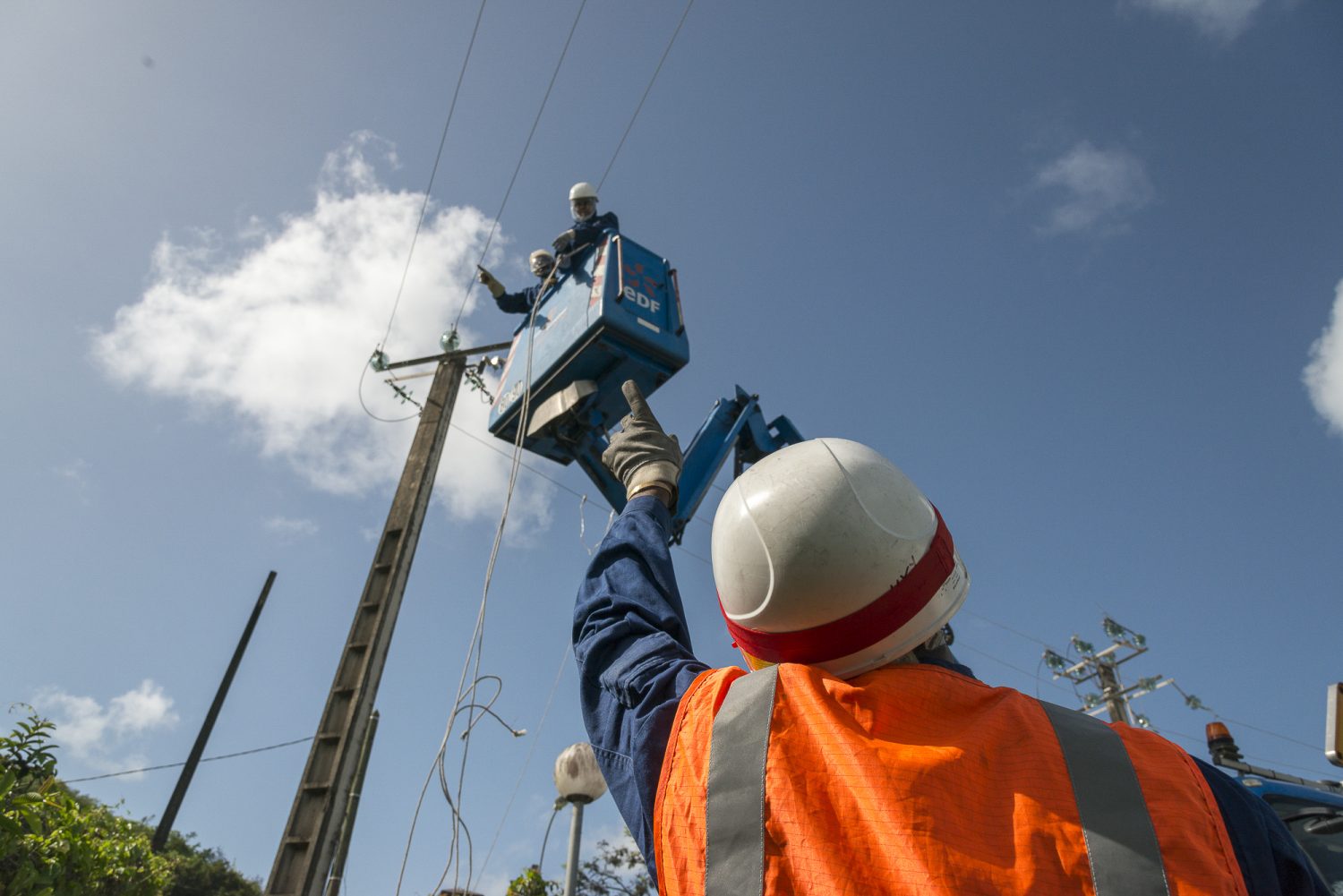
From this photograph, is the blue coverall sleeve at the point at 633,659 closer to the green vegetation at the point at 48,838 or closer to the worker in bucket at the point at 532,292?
the green vegetation at the point at 48,838

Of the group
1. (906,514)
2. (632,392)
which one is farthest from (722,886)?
(632,392)

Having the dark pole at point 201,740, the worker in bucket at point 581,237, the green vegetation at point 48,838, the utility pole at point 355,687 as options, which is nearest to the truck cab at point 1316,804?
the green vegetation at point 48,838

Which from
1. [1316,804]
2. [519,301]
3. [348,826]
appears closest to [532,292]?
[519,301]

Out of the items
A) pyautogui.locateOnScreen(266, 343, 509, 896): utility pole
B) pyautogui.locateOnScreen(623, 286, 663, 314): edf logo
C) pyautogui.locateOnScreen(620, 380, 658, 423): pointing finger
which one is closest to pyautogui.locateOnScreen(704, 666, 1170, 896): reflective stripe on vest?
pyautogui.locateOnScreen(620, 380, 658, 423): pointing finger

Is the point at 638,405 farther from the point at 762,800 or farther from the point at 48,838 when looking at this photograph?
the point at 48,838

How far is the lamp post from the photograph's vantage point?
248 inches

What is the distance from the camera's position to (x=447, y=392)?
33.9 ft

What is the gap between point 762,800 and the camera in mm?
1135

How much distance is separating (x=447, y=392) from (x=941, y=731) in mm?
9699

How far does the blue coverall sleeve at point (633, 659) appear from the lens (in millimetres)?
1358

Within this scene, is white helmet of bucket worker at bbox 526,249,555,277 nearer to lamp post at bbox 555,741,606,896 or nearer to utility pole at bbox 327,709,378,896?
lamp post at bbox 555,741,606,896

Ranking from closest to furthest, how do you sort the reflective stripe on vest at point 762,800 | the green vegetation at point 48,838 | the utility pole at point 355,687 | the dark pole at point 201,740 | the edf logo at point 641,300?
the reflective stripe on vest at point 762,800 < the green vegetation at point 48,838 < the edf logo at point 641,300 < the utility pole at point 355,687 < the dark pole at point 201,740

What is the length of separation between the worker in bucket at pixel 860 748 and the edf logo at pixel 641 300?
14.7ft

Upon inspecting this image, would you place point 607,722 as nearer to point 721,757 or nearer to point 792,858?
point 721,757
